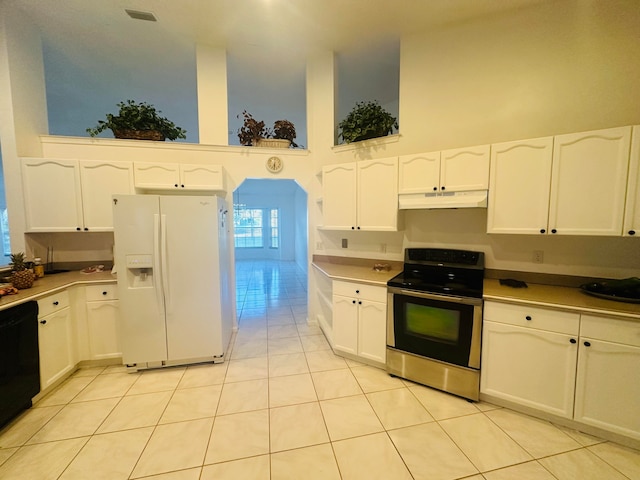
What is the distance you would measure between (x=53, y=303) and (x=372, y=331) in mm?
2963

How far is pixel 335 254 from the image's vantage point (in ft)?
11.4

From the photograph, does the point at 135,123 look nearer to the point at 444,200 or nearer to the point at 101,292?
the point at 101,292

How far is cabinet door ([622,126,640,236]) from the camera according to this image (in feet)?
5.75

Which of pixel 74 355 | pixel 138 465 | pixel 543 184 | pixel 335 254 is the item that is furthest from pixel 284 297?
pixel 543 184

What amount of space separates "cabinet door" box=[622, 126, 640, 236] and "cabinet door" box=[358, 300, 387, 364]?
186cm

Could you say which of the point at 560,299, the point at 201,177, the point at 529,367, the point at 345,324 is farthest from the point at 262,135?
the point at 529,367

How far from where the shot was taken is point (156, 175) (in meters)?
2.85

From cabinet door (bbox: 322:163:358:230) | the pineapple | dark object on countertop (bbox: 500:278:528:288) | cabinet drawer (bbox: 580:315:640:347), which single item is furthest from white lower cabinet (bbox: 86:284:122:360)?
cabinet drawer (bbox: 580:315:640:347)

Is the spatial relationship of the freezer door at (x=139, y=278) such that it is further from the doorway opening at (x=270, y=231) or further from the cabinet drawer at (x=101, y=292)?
the doorway opening at (x=270, y=231)

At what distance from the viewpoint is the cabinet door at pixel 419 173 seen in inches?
96.3

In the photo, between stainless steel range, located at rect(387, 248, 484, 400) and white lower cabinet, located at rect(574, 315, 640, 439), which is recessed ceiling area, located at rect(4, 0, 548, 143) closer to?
stainless steel range, located at rect(387, 248, 484, 400)

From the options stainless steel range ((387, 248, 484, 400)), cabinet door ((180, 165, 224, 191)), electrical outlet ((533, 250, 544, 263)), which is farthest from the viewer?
cabinet door ((180, 165, 224, 191))

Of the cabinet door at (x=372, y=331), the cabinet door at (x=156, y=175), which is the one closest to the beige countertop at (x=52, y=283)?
the cabinet door at (x=156, y=175)

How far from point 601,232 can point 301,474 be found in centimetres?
268
